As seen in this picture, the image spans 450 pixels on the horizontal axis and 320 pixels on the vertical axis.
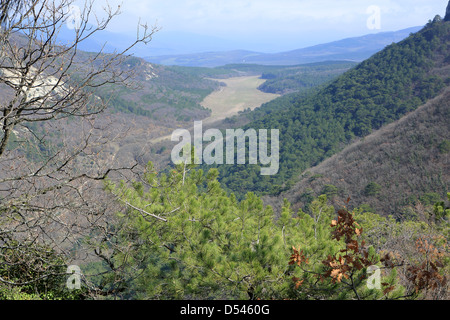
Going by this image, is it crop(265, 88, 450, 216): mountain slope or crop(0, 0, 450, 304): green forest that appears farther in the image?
crop(265, 88, 450, 216): mountain slope

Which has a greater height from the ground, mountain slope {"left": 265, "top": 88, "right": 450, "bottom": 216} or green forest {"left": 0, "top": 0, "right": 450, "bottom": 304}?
green forest {"left": 0, "top": 0, "right": 450, "bottom": 304}

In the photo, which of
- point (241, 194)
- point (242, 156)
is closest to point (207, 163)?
point (242, 156)

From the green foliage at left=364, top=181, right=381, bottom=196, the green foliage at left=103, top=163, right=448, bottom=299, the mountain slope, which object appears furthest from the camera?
the green foliage at left=364, top=181, right=381, bottom=196

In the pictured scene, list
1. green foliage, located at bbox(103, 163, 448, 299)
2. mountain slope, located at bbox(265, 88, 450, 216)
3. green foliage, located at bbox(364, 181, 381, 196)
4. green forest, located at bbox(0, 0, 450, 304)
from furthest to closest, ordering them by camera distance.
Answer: green foliage, located at bbox(364, 181, 381, 196) → mountain slope, located at bbox(265, 88, 450, 216) → green foliage, located at bbox(103, 163, 448, 299) → green forest, located at bbox(0, 0, 450, 304)

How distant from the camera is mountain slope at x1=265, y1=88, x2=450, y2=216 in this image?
19.9 meters

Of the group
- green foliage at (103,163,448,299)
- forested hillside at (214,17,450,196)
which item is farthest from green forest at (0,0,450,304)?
forested hillside at (214,17,450,196)

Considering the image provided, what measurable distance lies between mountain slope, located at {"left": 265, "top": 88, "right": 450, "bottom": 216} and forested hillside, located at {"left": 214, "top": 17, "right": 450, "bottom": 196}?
304 inches

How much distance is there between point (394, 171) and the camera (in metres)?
22.8

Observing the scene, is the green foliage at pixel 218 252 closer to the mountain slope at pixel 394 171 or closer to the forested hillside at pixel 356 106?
the mountain slope at pixel 394 171

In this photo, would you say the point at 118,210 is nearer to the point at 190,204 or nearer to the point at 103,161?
the point at 190,204

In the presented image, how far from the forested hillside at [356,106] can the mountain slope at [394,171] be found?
771 centimetres

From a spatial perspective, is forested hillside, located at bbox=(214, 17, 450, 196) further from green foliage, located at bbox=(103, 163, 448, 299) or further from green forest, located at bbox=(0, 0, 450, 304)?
green foliage, located at bbox=(103, 163, 448, 299)

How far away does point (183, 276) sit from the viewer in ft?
17.6

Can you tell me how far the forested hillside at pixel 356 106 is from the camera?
127ft
